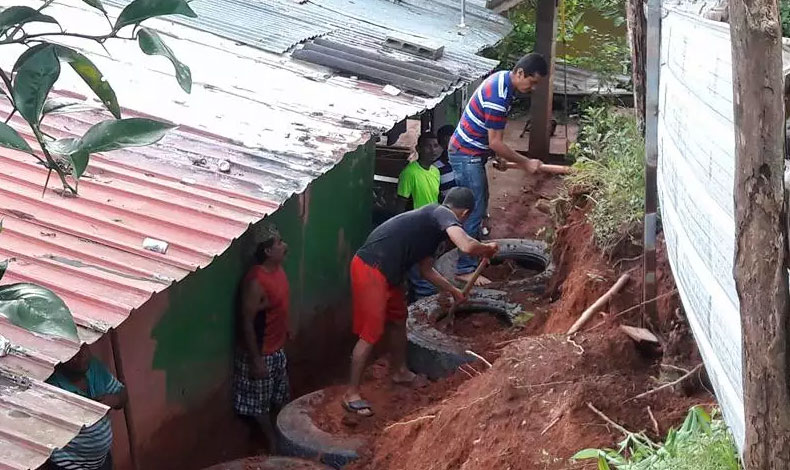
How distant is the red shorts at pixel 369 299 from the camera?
6527mm

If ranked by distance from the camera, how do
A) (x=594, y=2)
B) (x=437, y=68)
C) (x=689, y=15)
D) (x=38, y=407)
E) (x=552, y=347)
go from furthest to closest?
(x=594, y=2)
(x=437, y=68)
(x=552, y=347)
(x=689, y=15)
(x=38, y=407)

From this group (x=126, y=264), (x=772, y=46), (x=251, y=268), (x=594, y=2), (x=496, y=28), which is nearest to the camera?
(x=772, y=46)

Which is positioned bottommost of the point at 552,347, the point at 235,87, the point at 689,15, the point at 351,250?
the point at 351,250

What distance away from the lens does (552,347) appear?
209 inches

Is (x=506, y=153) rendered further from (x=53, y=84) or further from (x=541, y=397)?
(x=53, y=84)

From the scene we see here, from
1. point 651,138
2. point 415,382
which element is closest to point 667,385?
point 651,138

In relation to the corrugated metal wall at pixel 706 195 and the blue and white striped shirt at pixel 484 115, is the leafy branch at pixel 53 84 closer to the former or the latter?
the corrugated metal wall at pixel 706 195

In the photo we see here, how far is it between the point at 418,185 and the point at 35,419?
18.7 ft

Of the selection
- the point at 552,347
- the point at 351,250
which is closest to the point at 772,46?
the point at 552,347

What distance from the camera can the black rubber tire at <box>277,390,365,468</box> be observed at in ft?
19.1

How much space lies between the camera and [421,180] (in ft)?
28.3

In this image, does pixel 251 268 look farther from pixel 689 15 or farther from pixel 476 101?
pixel 689 15

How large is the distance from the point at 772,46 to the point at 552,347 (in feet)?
11.8

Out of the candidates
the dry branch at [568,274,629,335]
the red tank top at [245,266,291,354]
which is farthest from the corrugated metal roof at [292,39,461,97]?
the dry branch at [568,274,629,335]
